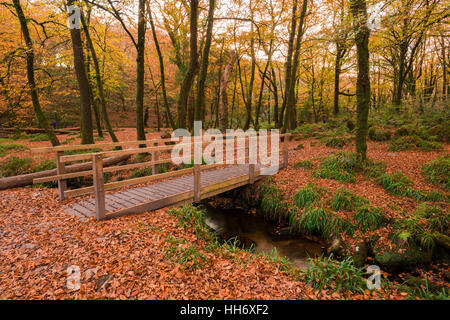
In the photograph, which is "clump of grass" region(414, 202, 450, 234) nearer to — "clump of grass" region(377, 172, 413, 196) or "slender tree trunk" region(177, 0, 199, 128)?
"clump of grass" region(377, 172, 413, 196)

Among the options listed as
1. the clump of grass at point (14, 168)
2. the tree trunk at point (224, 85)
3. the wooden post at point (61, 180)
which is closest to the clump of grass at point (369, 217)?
the tree trunk at point (224, 85)

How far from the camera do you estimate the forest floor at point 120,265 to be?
9.32 feet

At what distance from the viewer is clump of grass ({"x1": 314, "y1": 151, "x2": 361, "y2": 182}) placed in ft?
24.9

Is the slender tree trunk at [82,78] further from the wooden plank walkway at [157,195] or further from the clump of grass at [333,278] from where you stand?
the clump of grass at [333,278]

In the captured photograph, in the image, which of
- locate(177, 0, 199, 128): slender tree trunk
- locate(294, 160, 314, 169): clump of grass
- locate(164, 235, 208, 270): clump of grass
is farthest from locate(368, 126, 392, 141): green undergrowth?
locate(164, 235, 208, 270): clump of grass

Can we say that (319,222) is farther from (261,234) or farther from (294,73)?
(294,73)

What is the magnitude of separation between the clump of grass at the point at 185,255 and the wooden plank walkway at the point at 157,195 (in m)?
1.43

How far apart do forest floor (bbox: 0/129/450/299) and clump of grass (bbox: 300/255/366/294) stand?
0.12 meters

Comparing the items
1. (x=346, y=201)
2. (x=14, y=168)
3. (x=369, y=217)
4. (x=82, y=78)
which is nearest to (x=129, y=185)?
(x=14, y=168)

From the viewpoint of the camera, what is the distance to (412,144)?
955cm

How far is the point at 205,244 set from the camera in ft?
14.1
